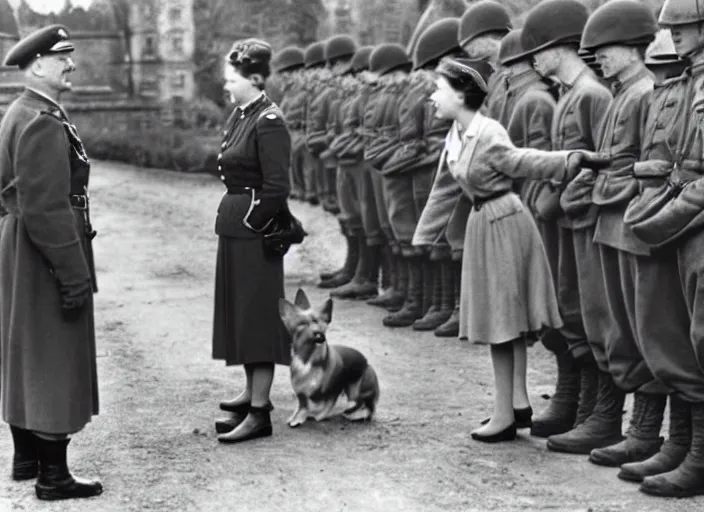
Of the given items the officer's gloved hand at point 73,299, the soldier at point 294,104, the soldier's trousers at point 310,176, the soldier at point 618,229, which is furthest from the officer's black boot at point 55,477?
the soldier at point 294,104

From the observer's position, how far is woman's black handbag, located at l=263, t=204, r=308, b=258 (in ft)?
23.3

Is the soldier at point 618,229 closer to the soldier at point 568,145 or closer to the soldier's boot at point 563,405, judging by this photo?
the soldier at point 568,145

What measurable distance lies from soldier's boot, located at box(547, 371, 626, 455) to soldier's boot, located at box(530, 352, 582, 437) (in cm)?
24

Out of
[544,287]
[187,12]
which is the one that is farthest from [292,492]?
[187,12]

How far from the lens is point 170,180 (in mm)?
23000

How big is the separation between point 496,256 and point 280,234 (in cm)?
116

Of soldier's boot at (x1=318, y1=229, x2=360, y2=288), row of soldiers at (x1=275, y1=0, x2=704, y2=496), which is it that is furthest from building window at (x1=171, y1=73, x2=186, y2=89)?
row of soldiers at (x1=275, y1=0, x2=704, y2=496)

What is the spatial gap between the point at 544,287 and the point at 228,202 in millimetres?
1747

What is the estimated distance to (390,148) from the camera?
11062 millimetres

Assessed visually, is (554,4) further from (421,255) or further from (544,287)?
(421,255)

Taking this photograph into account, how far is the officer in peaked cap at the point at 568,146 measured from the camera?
22.7 ft

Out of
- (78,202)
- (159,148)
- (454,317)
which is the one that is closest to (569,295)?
(78,202)

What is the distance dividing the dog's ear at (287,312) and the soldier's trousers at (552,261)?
54.8 inches

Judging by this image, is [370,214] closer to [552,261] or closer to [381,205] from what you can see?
[381,205]
